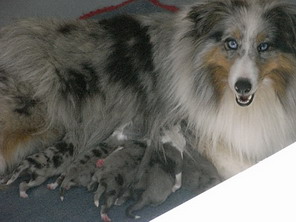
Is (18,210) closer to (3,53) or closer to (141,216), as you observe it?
(141,216)

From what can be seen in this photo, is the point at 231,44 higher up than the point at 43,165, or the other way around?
the point at 231,44

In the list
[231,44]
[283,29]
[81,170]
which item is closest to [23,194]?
[81,170]

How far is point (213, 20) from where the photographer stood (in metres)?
2.43

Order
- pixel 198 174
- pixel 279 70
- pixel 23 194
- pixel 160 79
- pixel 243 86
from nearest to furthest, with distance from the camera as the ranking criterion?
pixel 243 86 → pixel 279 70 → pixel 198 174 → pixel 23 194 → pixel 160 79

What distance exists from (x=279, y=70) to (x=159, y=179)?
82 centimetres

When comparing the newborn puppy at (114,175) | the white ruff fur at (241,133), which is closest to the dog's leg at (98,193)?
the newborn puppy at (114,175)

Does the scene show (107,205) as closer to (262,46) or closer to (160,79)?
(160,79)

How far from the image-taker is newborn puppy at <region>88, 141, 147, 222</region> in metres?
2.44

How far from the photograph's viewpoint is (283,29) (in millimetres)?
2365

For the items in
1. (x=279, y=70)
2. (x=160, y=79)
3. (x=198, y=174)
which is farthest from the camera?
(x=160, y=79)

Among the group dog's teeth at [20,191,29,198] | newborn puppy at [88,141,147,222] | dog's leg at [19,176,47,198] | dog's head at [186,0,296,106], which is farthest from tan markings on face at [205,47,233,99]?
dog's teeth at [20,191,29,198]

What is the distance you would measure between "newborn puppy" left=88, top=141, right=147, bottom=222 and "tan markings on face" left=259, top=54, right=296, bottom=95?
80 centimetres

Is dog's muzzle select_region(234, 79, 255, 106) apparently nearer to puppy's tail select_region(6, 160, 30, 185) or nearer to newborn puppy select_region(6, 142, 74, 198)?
newborn puppy select_region(6, 142, 74, 198)

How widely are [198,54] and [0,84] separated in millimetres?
1113
